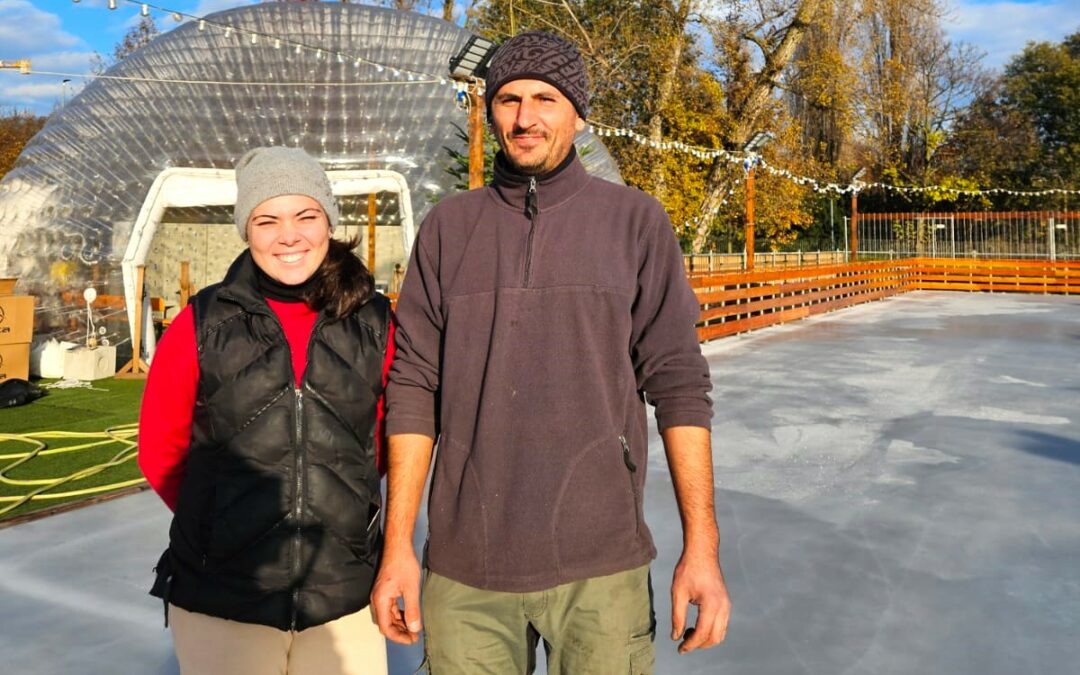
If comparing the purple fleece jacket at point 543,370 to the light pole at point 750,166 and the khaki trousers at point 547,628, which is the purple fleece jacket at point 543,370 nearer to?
the khaki trousers at point 547,628

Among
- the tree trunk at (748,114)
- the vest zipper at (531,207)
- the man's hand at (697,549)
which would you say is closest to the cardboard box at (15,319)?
the vest zipper at (531,207)

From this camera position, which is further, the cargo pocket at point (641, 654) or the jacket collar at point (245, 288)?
the jacket collar at point (245, 288)

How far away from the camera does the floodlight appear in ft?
30.2

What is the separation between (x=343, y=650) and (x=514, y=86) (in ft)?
4.09

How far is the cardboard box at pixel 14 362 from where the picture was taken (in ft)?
32.1

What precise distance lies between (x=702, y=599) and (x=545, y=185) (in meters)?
0.89

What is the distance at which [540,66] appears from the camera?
1.90 m

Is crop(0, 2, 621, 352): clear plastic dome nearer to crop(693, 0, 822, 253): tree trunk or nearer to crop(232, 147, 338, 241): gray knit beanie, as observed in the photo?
crop(232, 147, 338, 241): gray knit beanie

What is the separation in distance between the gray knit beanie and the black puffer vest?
16cm

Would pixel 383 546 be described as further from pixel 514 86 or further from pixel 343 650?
pixel 514 86

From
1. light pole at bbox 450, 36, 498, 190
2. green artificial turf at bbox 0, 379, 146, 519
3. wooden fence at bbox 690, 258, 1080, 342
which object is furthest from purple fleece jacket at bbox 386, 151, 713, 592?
wooden fence at bbox 690, 258, 1080, 342

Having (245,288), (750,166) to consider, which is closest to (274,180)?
(245,288)

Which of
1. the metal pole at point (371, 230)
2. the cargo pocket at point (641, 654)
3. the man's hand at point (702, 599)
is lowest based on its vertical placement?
the cargo pocket at point (641, 654)

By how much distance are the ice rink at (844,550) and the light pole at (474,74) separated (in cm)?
388
